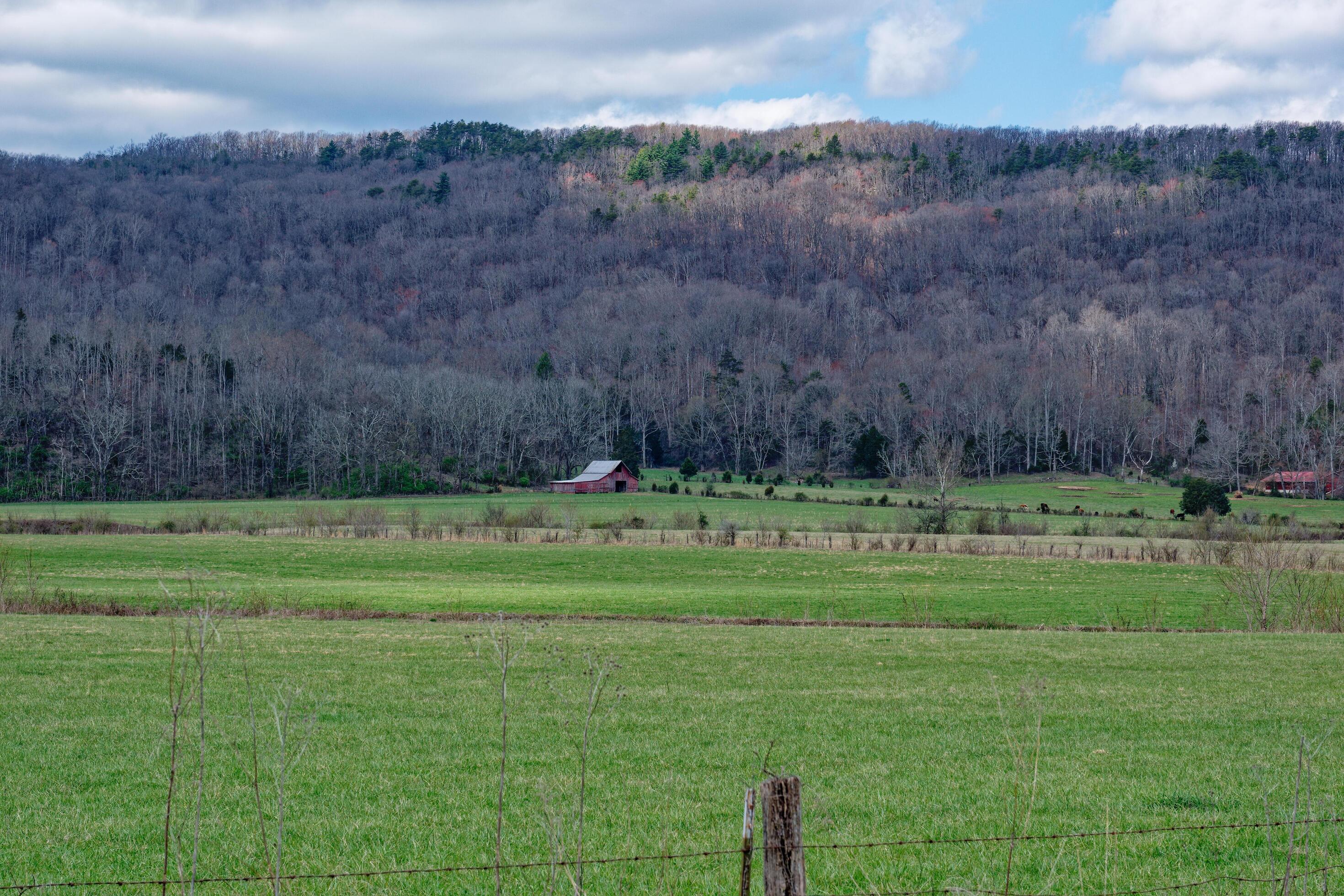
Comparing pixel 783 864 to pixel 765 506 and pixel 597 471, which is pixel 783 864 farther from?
pixel 597 471

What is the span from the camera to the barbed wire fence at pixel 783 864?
4105 mm

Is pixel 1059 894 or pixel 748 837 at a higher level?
pixel 748 837

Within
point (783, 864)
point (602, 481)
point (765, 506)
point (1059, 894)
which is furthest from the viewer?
point (602, 481)

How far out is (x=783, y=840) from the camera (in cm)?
411

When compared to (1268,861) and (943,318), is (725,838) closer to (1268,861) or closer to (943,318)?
(1268,861)

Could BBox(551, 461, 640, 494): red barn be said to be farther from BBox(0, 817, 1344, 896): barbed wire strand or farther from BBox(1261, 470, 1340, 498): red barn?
BBox(0, 817, 1344, 896): barbed wire strand

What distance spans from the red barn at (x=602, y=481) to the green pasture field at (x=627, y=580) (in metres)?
46.1

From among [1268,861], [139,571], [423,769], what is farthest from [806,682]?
[139,571]

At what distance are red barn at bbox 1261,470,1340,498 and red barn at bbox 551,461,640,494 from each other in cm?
6265

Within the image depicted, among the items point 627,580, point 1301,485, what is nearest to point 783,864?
point 627,580

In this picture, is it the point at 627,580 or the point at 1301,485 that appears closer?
the point at 627,580

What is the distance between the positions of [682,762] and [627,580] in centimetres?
3326

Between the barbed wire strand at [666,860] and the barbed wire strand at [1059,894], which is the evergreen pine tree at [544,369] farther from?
the barbed wire strand at [1059,894]

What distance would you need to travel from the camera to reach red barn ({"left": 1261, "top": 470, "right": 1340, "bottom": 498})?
100625 mm
